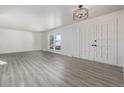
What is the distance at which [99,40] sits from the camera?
578 cm

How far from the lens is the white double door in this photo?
5129 mm

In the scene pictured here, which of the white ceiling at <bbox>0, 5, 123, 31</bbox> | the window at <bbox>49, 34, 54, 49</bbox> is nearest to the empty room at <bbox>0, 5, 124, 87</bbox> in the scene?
the white ceiling at <bbox>0, 5, 123, 31</bbox>

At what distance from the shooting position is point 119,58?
4.87m

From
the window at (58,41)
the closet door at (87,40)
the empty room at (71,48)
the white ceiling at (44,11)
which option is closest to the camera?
the empty room at (71,48)

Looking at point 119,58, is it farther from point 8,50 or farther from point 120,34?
point 8,50

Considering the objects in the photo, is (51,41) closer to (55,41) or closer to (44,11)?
(55,41)

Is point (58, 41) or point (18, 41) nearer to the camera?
point (58, 41)

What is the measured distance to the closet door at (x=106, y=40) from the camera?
5082 millimetres

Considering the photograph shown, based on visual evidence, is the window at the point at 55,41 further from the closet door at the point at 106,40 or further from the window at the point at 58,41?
the closet door at the point at 106,40

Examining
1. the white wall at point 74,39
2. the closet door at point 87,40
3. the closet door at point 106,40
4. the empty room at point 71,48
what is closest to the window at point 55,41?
the empty room at point 71,48

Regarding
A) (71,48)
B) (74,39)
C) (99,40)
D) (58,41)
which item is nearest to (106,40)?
(99,40)

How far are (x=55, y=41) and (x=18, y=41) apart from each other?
3.81 m
